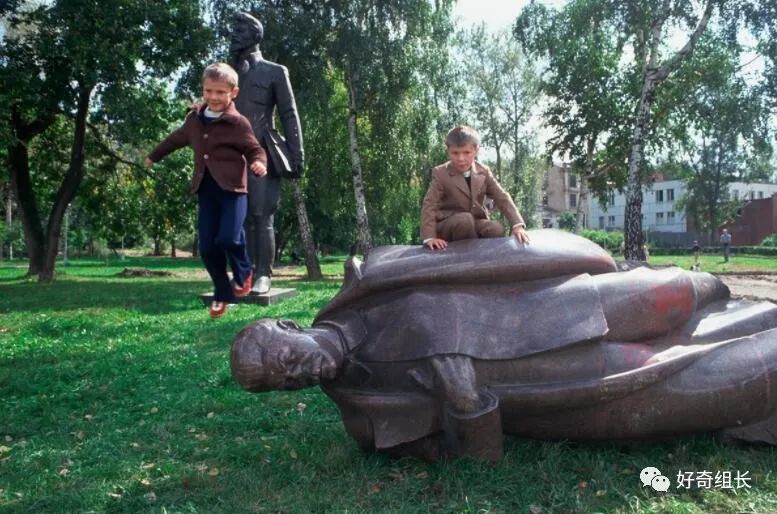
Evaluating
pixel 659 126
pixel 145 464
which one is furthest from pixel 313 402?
pixel 659 126

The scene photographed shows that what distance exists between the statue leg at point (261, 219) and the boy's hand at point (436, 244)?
4298 millimetres

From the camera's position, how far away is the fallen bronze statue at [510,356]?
3.22 meters

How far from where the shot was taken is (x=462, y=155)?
4.08 m

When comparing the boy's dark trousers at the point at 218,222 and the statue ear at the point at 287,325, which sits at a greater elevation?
the boy's dark trousers at the point at 218,222

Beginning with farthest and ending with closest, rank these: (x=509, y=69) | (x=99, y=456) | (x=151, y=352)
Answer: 1. (x=509, y=69)
2. (x=151, y=352)
3. (x=99, y=456)

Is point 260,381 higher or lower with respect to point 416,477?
higher

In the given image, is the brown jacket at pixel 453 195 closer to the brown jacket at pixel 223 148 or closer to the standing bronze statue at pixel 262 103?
the brown jacket at pixel 223 148

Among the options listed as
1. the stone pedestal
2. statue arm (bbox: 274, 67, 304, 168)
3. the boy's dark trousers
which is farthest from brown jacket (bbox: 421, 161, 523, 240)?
the stone pedestal

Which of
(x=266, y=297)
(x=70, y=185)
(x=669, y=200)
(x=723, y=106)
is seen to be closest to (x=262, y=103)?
(x=266, y=297)

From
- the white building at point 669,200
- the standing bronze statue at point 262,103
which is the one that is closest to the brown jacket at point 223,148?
the standing bronze statue at point 262,103

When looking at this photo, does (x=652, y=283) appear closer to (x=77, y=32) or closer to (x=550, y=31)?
(x=77, y=32)

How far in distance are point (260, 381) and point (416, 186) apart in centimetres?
2267

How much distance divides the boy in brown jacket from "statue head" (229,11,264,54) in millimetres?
2993

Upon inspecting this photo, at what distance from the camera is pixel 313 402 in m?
5.19
